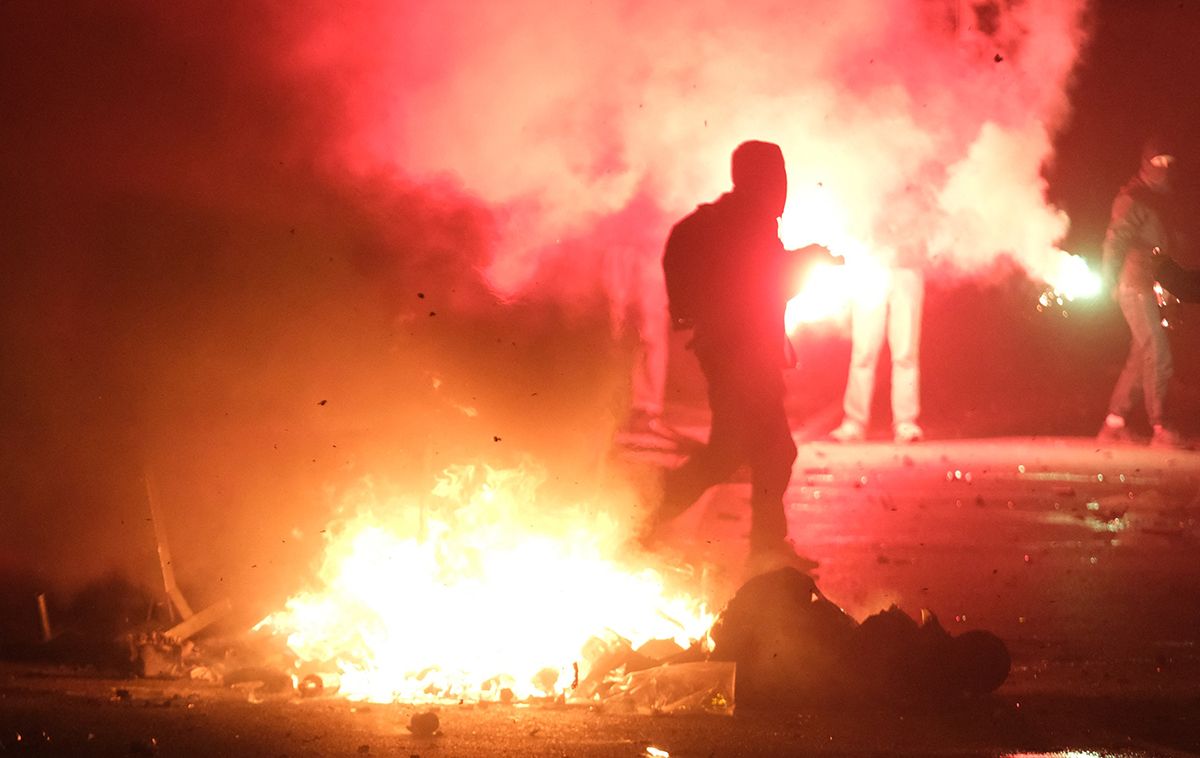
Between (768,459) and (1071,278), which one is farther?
(1071,278)

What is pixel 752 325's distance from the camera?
7.28 m

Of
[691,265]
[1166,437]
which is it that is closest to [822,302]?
[1166,437]

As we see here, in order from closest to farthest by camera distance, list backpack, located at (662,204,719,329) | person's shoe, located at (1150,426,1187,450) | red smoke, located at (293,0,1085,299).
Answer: backpack, located at (662,204,719,329) < red smoke, located at (293,0,1085,299) < person's shoe, located at (1150,426,1187,450)

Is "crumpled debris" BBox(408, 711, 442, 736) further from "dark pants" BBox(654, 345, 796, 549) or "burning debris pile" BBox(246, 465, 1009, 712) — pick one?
"dark pants" BBox(654, 345, 796, 549)

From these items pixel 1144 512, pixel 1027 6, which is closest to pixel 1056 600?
pixel 1144 512

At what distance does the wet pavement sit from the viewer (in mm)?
5027

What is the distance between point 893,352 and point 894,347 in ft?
0.18

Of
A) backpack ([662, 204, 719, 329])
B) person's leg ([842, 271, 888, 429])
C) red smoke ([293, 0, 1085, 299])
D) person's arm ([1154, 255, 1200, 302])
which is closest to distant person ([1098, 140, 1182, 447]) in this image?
red smoke ([293, 0, 1085, 299])

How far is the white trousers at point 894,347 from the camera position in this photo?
1161cm

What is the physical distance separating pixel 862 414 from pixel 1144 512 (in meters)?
3.12

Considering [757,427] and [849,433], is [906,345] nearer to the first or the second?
[849,433]

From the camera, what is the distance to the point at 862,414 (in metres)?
11.6

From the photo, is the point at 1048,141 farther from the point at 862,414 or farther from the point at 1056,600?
the point at 1056,600

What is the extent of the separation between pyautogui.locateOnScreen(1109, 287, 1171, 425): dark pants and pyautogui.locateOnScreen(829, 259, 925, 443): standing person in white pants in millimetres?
1846
